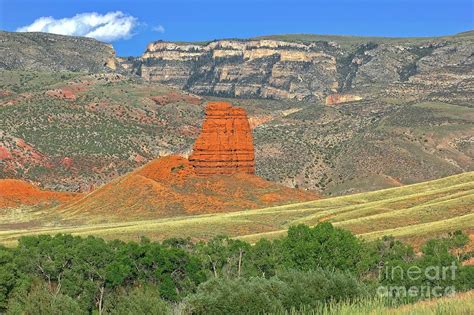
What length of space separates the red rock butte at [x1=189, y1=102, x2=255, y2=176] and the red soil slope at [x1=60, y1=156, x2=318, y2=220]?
1.54 meters

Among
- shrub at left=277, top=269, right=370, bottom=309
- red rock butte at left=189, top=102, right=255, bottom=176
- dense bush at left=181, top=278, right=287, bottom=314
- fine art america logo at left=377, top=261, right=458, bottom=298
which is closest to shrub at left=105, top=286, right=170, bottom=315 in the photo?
dense bush at left=181, top=278, right=287, bottom=314

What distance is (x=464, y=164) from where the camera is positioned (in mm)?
158375

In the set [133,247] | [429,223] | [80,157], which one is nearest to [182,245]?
[133,247]

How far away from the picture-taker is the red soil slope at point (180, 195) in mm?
107125

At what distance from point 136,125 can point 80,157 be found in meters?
28.4

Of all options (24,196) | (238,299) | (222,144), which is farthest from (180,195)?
Answer: (238,299)

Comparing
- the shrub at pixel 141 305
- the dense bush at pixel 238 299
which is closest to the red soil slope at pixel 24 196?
the shrub at pixel 141 305

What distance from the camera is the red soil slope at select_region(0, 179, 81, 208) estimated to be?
391 ft

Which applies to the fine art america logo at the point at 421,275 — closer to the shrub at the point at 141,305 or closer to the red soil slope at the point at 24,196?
the shrub at the point at 141,305

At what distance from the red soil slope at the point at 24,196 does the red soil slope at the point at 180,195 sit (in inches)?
299

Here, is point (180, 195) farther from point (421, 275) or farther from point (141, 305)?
point (141, 305)

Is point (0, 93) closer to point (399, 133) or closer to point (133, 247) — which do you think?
Result: point (399, 133)

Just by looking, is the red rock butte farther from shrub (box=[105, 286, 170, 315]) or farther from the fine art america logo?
shrub (box=[105, 286, 170, 315])

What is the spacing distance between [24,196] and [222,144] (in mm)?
29165
